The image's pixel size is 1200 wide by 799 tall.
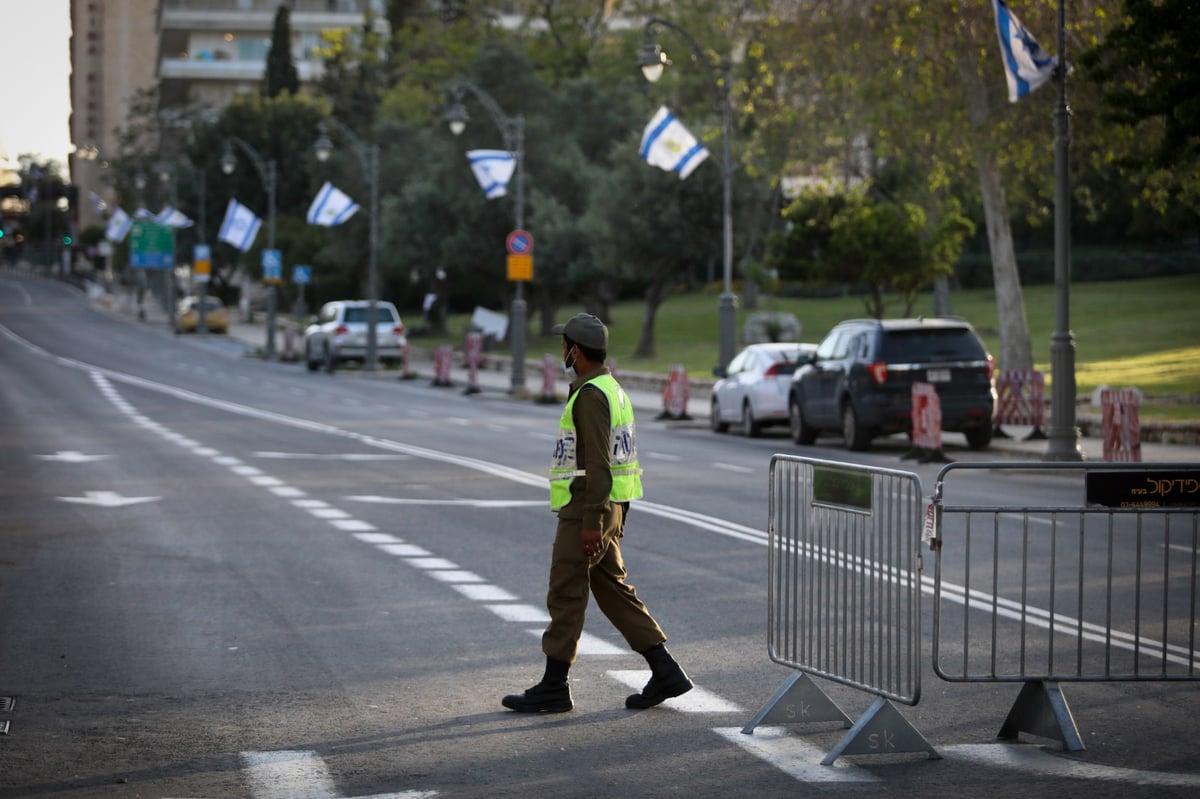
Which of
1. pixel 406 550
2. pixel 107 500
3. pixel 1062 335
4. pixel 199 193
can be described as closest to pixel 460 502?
pixel 107 500

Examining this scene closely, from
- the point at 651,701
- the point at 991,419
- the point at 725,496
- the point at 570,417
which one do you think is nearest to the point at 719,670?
the point at 651,701

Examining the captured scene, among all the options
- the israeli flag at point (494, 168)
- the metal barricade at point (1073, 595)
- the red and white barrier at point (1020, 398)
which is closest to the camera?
the metal barricade at point (1073, 595)

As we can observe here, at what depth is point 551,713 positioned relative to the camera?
8234mm

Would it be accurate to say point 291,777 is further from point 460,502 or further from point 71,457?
point 71,457

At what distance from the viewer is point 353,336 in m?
56.8

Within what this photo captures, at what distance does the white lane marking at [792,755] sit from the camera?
22.9 ft

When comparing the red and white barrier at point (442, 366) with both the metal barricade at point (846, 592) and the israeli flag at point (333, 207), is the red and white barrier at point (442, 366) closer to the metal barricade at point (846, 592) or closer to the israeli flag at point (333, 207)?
the israeli flag at point (333, 207)

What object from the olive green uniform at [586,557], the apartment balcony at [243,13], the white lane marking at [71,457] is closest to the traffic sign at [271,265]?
the white lane marking at [71,457]

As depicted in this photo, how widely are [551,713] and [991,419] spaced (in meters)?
18.6

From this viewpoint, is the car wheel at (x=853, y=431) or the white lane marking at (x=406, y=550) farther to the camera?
the car wheel at (x=853, y=431)

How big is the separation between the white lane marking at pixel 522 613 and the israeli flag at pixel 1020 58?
548 inches

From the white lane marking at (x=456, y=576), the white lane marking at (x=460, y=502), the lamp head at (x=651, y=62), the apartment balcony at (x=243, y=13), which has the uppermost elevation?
the apartment balcony at (x=243, y=13)

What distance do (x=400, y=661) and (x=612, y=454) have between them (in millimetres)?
2046

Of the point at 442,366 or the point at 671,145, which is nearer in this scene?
the point at 671,145
